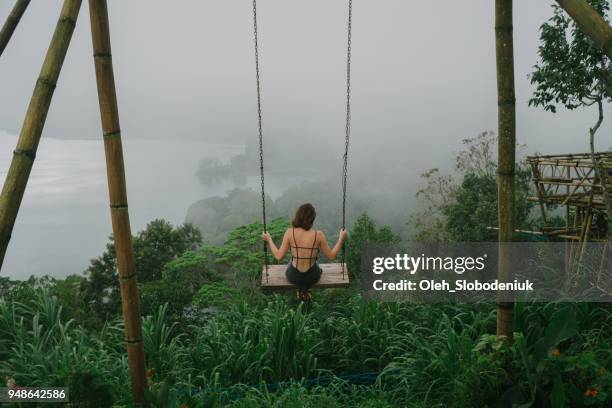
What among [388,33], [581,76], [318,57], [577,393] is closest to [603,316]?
[577,393]

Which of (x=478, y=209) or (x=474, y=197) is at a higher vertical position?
(x=474, y=197)

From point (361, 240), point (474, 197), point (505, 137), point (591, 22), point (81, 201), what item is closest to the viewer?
point (591, 22)

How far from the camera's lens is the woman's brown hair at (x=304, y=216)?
16.4 ft

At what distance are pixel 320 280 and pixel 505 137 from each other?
6.94ft

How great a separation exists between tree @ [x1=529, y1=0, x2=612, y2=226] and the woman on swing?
12.5ft

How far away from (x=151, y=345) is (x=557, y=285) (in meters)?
3.99

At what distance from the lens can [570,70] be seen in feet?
23.1

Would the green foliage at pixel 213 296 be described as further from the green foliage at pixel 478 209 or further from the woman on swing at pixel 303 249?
the green foliage at pixel 478 209

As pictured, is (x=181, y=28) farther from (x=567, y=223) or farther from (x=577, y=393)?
(x=577, y=393)

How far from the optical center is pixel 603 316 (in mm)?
4840

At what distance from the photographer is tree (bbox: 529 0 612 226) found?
6949mm

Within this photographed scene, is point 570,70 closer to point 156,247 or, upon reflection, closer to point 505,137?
point 505,137

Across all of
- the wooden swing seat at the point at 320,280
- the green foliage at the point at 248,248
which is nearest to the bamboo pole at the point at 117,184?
the wooden swing seat at the point at 320,280

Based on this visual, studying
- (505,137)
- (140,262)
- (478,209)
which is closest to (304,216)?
(505,137)
